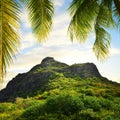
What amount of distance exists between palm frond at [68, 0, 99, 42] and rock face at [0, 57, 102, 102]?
9301 centimetres

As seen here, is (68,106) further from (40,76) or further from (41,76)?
(40,76)

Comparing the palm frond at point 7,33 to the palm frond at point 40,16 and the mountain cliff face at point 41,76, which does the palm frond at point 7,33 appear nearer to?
the palm frond at point 40,16

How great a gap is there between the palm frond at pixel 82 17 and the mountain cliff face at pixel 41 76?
89.1 meters

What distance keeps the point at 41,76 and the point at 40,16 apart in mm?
108985

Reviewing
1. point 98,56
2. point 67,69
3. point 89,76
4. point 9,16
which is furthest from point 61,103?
point 67,69

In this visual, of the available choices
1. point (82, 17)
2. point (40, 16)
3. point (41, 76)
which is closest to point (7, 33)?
point (40, 16)

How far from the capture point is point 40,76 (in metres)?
118

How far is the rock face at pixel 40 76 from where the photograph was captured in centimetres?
11266

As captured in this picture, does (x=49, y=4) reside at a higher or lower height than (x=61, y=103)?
higher

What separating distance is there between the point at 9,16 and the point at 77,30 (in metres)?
5.80

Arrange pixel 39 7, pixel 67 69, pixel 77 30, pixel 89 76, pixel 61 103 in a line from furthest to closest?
1. pixel 67 69
2. pixel 89 76
3. pixel 61 103
4. pixel 77 30
5. pixel 39 7

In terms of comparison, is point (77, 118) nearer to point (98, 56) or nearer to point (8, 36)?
point (98, 56)

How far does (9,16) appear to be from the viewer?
257 inches

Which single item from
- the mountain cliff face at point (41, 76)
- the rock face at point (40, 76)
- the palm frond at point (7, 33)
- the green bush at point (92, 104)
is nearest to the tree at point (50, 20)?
the palm frond at point (7, 33)
